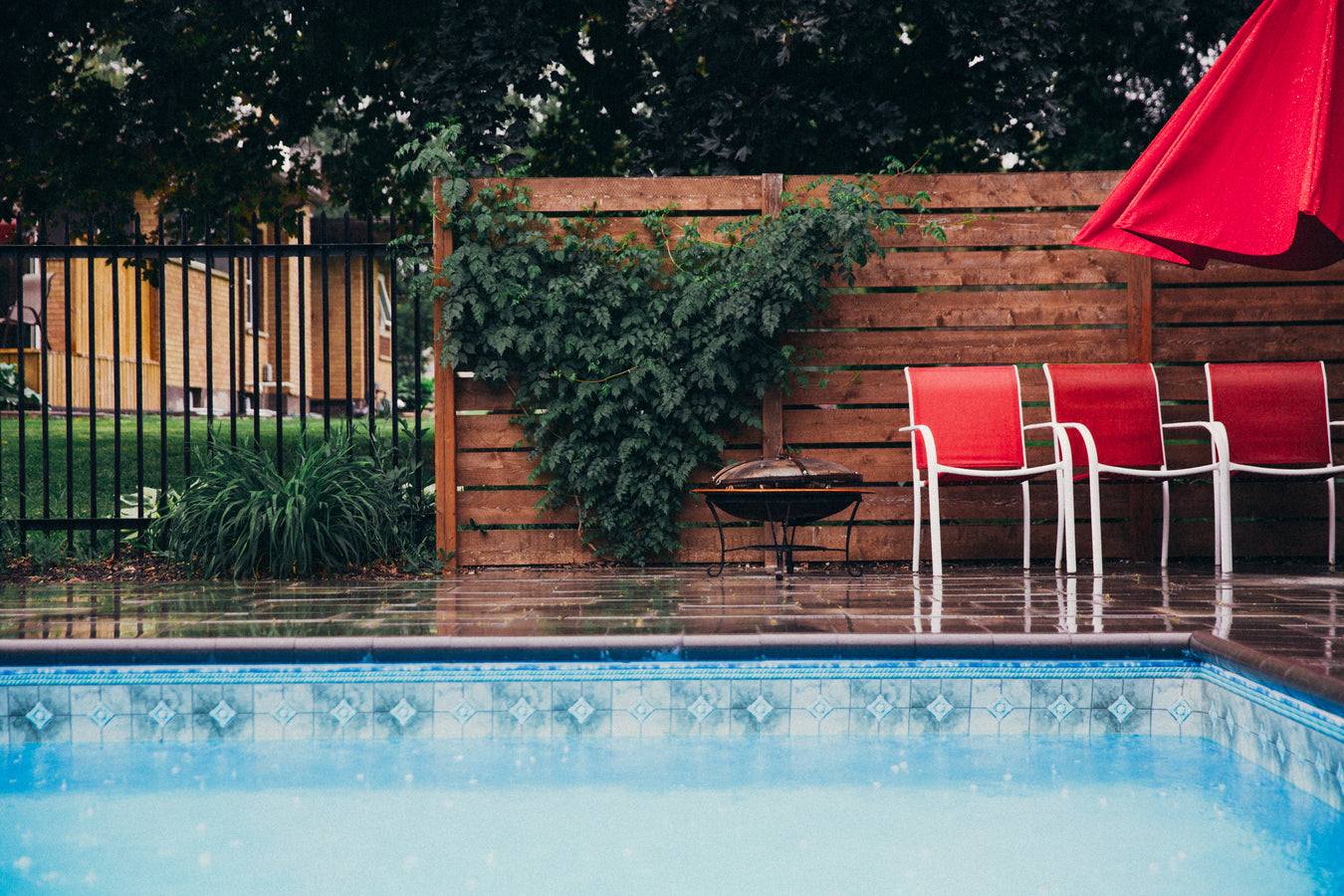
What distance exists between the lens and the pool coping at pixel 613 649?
303cm

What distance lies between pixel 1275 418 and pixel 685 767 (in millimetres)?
3985

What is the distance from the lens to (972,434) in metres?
5.14

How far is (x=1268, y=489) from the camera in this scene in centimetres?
Answer: 559

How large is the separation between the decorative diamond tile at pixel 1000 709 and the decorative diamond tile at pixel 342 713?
1.89m

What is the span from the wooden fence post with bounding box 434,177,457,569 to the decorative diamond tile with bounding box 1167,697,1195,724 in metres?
3.56

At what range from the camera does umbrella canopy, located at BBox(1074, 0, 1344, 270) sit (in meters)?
3.20

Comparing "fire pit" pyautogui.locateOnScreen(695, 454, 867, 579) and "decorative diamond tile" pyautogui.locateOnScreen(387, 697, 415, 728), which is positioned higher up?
"fire pit" pyautogui.locateOnScreen(695, 454, 867, 579)

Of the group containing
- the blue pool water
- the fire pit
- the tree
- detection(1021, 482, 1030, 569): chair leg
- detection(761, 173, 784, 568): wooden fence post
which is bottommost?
the blue pool water

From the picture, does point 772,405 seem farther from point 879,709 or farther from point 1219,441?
point 879,709

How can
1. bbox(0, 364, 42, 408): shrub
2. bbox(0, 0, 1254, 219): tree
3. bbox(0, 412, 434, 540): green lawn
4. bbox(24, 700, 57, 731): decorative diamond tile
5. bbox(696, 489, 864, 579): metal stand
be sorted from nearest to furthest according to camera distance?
bbox(24, 700, 57, 731): decorative diamond tile
bbox(696, 489, 864, 579): metal stand
bbox(0, 412, 434, 540): green lawn
bbox(0, 0, 1254, 219): tree
bbox(0, 364, 42, 408): shrub

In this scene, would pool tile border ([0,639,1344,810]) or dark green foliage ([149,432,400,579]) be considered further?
dark green foliage ([149,432,400,579])

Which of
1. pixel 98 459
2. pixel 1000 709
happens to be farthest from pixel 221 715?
pixel 98 459

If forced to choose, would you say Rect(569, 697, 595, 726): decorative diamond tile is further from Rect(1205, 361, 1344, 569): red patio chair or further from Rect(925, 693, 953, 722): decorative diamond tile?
Rect(1205, 361, 1344, 569): red patio chair

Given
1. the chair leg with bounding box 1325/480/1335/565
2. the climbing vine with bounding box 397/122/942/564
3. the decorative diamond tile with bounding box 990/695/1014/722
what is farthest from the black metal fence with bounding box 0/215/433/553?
the chair leg with bounding box 1325/480/1335/565
